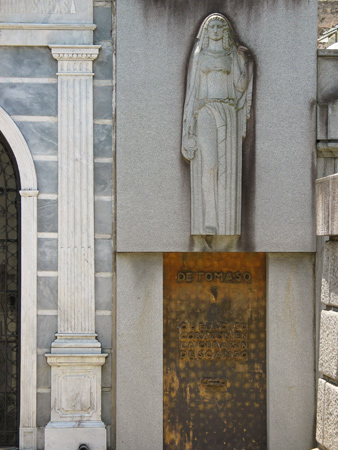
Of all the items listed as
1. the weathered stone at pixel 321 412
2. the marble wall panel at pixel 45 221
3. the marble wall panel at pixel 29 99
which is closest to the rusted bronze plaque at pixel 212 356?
the marble wall panel at pixel 45 221

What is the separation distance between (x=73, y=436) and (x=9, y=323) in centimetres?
160

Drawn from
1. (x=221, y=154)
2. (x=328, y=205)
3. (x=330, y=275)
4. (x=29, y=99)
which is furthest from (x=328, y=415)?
(x=29, y=99)

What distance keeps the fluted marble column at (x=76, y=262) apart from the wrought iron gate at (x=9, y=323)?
0.56m

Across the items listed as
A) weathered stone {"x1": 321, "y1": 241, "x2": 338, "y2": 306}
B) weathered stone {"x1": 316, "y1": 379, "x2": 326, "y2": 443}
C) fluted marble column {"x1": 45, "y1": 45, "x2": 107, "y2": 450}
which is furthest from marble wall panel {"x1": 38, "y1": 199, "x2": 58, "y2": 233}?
weathered stone {"x1": 316, "y1": 379, "x2": 326, "y2": 443}

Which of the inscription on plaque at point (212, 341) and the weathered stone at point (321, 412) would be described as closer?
the weathered stone at point (321, 412)

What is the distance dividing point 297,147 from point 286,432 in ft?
11.6

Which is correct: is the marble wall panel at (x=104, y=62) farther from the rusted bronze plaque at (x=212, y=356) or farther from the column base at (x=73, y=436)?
the column base at (x=73, y=436)

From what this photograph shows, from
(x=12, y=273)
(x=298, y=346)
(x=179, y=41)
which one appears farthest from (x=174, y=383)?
(x=179, y=41)

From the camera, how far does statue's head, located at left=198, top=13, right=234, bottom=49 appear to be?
829 cm

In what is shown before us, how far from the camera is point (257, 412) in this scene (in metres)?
8.69

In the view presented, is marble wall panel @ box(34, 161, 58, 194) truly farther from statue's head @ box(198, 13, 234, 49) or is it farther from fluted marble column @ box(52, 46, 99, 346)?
statue's head @ box(198, 13, 234, 49)

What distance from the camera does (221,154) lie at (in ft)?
27.4

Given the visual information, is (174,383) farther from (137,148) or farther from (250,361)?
(137,148)

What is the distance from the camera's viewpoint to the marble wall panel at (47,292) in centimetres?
848
